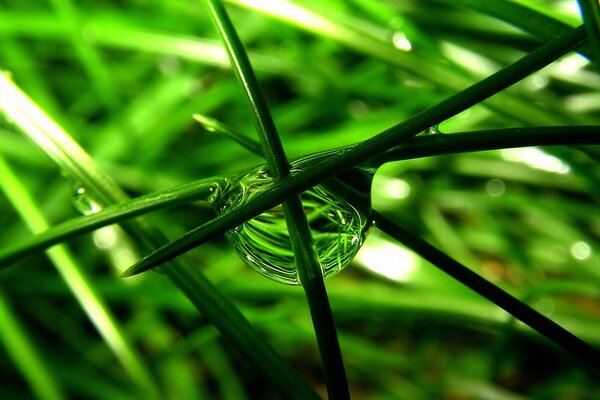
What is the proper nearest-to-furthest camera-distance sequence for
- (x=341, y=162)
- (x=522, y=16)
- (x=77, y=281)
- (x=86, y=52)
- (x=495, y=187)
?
(x=341, y=162), (x=522, y=16), (x=77, y=281), (x=86, y=52), (x=495, y=187)

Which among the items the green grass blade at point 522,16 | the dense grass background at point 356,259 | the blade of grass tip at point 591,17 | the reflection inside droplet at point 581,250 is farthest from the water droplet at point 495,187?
the blade of grass tip at point 591,17

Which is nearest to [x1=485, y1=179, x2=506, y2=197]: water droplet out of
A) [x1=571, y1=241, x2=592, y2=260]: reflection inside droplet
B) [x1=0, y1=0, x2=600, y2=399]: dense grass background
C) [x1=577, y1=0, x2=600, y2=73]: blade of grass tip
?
[x1=0, y1=0, x2=600, y2=399]: dense grass background

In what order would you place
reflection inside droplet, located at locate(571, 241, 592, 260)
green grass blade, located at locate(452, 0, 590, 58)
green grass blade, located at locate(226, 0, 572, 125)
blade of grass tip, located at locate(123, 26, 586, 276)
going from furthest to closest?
reflection inside droplet, located at locate(571, 241, 592, 260) → green grass blade, located at locate(226, 0, 572, 125) → green grass blade, located at locate(452, 0, 590, 58) → blade of grass tip, located at locate(123, 26, 586, 276)

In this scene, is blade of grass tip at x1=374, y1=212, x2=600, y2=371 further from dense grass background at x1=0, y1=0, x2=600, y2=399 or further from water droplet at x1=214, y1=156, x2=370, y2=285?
dense grass background at x1=0, y1=0, x2=600, y2=399

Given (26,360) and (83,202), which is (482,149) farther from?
(26,360)

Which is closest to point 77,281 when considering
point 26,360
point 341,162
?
point 26,360

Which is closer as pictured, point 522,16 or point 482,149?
point 482,149
